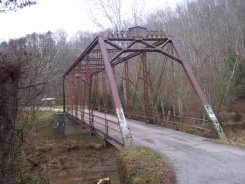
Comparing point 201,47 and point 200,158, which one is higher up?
point 201,47

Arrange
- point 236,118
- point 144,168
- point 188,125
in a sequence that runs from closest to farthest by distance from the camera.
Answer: point 144,168
point 188,125
point 236,118

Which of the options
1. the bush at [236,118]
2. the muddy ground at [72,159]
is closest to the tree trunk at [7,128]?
the muddy ground at [72,159]

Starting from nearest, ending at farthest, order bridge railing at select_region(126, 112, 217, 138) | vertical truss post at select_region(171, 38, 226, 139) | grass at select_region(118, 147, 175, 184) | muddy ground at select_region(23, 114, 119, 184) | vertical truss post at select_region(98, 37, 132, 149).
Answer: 1. grass at select_region(118, 147, 175, 184)
2. vertical truss post at select_region(98, 37, 132, 149)
3. vertical truss post at select_region(171, 38, 226, 139)
4. bridge railing at select_region(126, 112, 217, 138)
5. muddy ground at select_region(23, 114, 119, 184)

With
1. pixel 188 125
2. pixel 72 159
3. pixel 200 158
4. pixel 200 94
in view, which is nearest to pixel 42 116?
pixel 72 159

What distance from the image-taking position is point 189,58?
27.5m

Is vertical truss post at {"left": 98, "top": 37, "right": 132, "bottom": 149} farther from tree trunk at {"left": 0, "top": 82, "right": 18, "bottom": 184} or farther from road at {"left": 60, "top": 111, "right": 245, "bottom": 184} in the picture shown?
tree trunk at {"left": 0, "top": 82, "right": 18, "bottom": 184}

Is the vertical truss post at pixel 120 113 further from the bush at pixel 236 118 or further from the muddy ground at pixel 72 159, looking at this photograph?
the bush at pixel 236 118

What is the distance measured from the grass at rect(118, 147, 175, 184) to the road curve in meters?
0.31

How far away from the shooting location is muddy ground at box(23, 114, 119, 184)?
1745cm

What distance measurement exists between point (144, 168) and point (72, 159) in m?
13.8

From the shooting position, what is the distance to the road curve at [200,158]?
26.1 ft

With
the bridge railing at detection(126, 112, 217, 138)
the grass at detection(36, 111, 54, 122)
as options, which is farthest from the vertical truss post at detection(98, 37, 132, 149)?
the bridge railing at detection(126, 112, 217, 138)

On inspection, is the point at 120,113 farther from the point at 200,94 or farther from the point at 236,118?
the point at 236,118

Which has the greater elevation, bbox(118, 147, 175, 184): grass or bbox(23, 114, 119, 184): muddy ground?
bbox(118, 147, 175, 184): grass
